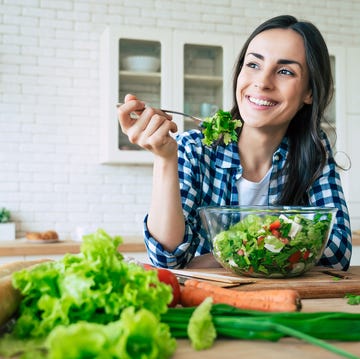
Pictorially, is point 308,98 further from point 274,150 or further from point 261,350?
point 261,350

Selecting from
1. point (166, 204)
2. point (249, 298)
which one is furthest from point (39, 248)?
point (249, 298)

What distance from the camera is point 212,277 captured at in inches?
52.1

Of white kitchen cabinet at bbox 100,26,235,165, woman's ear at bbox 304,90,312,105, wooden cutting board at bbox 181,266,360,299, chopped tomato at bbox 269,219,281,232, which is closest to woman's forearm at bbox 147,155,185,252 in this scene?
wooden cutting board at bbox 181,266,360,299

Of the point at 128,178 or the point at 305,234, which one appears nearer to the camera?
the point at 305,234

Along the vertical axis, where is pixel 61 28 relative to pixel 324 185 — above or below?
above

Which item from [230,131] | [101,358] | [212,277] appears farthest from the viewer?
[230,131]

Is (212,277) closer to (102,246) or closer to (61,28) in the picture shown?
(102,246)

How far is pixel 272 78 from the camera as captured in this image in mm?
1920

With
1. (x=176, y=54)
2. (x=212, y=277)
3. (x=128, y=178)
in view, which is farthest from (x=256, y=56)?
(x=128, y=178)

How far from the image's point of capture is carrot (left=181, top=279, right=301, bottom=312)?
93 centimetres

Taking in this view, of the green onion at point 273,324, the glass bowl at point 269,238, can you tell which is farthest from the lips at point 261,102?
the green onion at point 273,324

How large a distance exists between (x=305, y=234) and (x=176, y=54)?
8.40 ft

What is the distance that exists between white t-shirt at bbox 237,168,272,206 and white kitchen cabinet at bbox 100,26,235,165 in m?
1.71

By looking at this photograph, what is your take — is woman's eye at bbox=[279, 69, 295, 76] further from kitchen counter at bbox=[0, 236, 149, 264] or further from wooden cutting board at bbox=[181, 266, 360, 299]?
kitchen counter at bbox=[0, 236, 149, 264]
